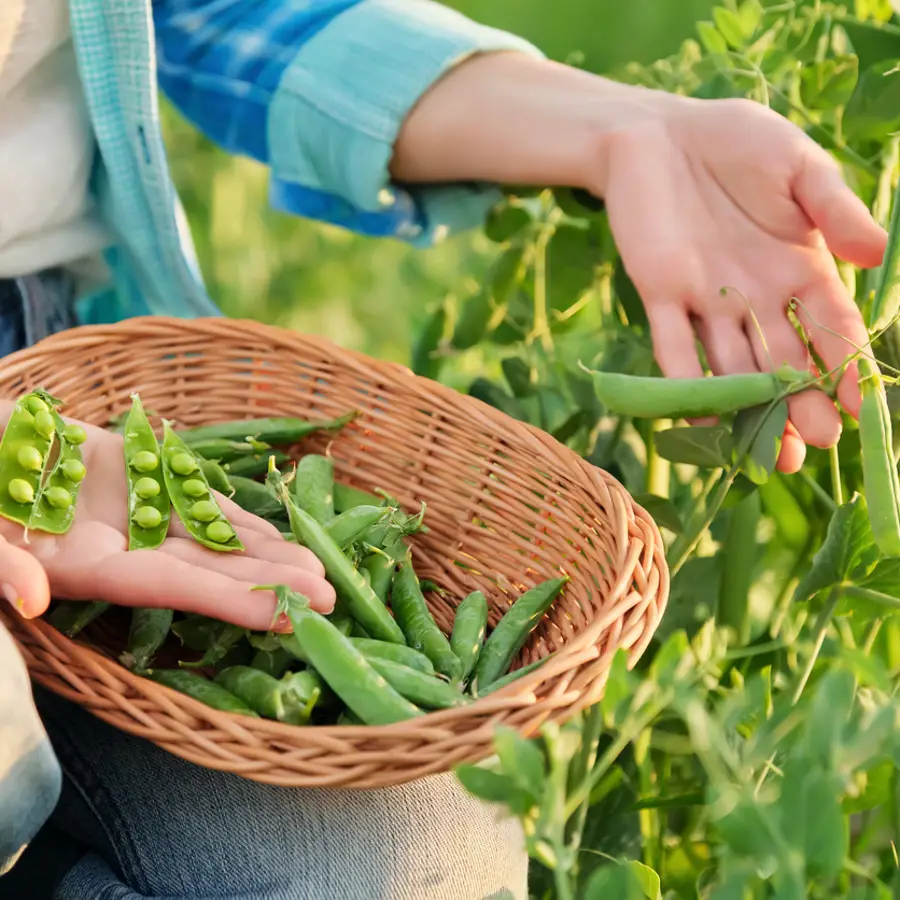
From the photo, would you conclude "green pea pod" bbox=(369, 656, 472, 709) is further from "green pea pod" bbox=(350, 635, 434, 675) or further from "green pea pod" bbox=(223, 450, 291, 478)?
"green pea pod" bbox=(223, 450, 291, 478)

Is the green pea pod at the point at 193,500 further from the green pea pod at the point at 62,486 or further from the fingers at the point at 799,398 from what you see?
the fingers at the point at 799,398

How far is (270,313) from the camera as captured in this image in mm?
2449

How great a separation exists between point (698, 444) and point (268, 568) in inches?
17.0

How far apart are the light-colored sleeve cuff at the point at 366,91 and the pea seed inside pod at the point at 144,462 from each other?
0.57 meters

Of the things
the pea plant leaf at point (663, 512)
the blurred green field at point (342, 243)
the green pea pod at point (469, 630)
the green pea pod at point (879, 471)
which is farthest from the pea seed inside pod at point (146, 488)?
the blurred green field at point (342, 243)

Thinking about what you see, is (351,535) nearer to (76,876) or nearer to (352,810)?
(352,810)

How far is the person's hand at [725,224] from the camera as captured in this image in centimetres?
105

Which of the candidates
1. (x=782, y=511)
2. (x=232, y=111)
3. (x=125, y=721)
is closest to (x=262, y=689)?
(x=125, y=721)

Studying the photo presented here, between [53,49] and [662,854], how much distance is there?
1188 millimetres

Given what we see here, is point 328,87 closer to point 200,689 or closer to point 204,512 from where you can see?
point 204,512

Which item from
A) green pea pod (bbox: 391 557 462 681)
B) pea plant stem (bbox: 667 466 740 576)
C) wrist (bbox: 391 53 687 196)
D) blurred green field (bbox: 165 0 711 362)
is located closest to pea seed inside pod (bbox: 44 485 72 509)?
green pea pod (bbox: 391 557 462 681)

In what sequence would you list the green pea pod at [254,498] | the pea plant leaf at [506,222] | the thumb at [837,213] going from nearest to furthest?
the thumb at [837,213] < the green pea pod at [254,498] < the pea plant leaf at [506,222]

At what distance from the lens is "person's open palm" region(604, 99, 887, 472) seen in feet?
3.47

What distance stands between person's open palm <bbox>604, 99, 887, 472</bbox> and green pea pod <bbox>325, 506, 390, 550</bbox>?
0.33 metres
